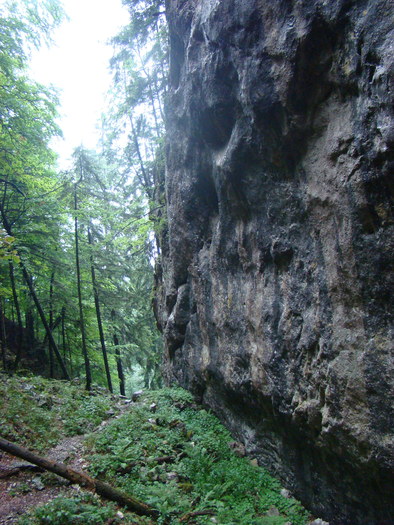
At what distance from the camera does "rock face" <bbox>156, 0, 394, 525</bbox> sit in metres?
3.96

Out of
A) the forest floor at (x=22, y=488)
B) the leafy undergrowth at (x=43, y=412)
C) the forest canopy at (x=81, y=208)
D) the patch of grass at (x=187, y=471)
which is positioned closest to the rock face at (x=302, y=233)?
the patch of grass at (x=187, y=471)

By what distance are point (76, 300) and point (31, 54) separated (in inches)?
430

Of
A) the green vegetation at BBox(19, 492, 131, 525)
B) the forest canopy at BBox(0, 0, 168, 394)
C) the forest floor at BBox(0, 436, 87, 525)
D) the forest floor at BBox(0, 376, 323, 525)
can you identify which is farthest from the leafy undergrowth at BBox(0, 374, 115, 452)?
the green vegetation at BBox(19, 492, 131, 525)

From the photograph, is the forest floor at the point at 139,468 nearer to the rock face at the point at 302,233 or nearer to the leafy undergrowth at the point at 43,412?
the leafy undergrowth at the point at 43,412

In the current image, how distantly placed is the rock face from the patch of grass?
0.49 meters

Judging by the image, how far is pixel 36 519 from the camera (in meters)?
4.36

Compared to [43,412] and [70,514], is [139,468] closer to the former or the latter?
[70,514]

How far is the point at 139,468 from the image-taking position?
645 centimetres

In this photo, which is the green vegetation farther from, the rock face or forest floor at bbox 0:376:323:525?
the rock face

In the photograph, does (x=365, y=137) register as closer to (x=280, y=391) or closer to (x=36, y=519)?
(x=280, y=391)

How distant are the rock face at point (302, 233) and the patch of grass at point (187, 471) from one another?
49cm

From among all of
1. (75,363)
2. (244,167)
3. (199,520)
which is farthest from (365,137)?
(75,363)

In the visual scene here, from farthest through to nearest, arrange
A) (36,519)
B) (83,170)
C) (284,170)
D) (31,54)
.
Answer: (83,170), (31,54), (284,170), (36,519)

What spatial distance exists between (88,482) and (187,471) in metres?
1.88
